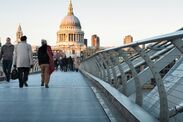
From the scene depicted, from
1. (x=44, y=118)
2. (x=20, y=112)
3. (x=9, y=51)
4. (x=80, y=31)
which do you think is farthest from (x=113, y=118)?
(x=80, y=31)

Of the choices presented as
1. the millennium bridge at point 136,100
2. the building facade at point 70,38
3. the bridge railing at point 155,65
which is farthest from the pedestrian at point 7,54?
the building facade at point 70,38

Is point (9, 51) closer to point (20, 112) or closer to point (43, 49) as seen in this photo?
point (43, 49)

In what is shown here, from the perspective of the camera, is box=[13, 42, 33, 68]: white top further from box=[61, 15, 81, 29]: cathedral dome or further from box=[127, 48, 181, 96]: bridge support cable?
box=[61, 15, 81, 29]: cathedral dome

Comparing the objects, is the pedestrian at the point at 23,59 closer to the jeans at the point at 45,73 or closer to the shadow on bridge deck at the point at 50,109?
the jeans at the point at 45,73

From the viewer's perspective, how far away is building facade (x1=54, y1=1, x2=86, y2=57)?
6969 inches

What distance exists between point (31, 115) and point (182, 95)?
290cm

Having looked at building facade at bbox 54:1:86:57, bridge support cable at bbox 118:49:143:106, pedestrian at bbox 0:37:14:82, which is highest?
building facade at bbox 54:1:86:57

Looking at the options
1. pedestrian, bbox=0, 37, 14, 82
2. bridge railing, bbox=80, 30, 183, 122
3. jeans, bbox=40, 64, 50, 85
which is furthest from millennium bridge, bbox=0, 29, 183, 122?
pedestrian, bbox=0, 37, 14, 82

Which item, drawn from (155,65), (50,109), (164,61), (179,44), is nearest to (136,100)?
(164,61)

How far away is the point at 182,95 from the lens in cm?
580

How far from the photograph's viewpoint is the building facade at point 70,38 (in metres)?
177

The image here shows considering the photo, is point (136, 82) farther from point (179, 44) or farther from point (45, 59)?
point (45, 59)

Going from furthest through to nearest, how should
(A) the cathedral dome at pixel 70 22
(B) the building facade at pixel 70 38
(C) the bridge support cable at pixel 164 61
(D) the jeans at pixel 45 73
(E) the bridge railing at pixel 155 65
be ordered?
(A) the cathedral dome at pixel 70 22, (B) the building facade at pixel 70 38, (D) the jeans at pixel 45 73, (C) the bridge support cable at pixel 164 61, (E) the bridge railing at pixel 155 65

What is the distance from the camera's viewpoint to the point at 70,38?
178375mm
